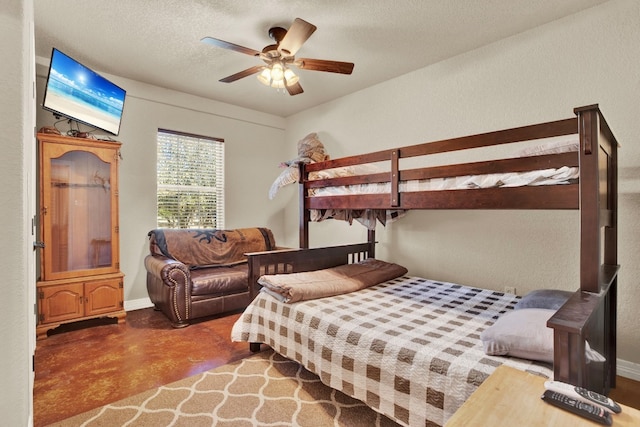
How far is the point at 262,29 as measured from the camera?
247 cm

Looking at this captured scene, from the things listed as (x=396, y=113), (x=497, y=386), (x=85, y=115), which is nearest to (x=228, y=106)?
(x=85, y=115)

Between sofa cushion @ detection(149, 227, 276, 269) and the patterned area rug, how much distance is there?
1694 millimetres

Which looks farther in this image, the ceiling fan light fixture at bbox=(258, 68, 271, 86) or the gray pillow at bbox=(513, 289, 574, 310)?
the ceiling fan light fixture at bbox=(258, 68, 271, 86)

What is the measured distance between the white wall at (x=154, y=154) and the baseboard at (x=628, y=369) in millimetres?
3946

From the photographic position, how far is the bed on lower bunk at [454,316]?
4.11 feet

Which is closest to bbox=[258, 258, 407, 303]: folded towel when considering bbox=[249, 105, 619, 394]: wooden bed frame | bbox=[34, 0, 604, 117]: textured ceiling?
bbox=[249, 105, 619, 394]: wooden bed frame

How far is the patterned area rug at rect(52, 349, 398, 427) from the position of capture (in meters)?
1.64

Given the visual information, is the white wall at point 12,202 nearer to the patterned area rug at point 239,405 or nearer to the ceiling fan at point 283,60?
the patterned area rug at point 239,405

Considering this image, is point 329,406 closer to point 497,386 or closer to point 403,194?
point 497,386

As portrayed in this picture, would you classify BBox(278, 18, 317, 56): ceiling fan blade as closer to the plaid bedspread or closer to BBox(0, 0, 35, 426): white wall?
BBox(0, 0, 35, 426): white wall

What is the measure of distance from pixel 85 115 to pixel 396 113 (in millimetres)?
3125

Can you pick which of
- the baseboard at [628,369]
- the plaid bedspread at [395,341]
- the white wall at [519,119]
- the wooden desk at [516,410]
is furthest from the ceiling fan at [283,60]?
the baseboard at [628,369]

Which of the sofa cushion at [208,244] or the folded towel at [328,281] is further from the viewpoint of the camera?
the sofa cushion at [208,244]

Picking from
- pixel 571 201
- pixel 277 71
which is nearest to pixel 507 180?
pixel 571 201
